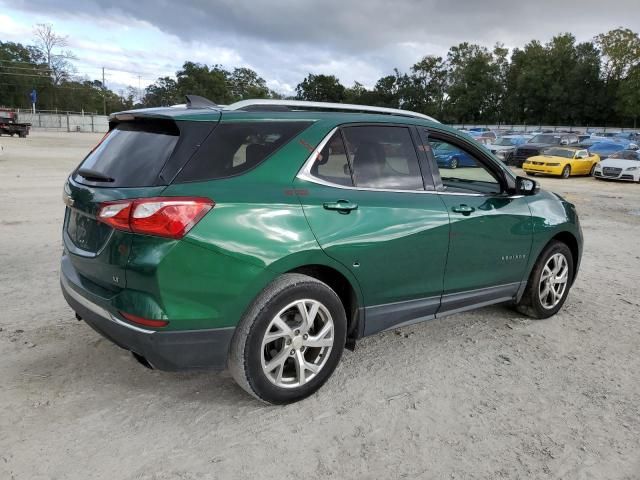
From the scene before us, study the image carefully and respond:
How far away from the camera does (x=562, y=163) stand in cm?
2233

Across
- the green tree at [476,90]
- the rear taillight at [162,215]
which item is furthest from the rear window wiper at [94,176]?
the green tree at [476,90]

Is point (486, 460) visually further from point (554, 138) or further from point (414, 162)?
point (554, 138)

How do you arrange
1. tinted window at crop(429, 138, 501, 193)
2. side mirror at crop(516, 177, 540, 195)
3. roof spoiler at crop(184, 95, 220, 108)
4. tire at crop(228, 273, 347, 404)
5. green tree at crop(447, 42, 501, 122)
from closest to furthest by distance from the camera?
1. tire at crop(228, 273, 347, 404)
2. roof spoiler at crop(184, 95, 220, 108)
3. tinted window at crop(429, 138, 501, 193)
4. side mirror at crop(516, 177, 540, 195)
5. green tree at crop(447, 42, 501, 122)

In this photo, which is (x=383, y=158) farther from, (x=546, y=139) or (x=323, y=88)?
(x=323, y=88)

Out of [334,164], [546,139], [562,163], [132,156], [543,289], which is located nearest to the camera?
[132,156]

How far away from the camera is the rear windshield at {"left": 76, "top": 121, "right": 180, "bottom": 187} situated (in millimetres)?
2773

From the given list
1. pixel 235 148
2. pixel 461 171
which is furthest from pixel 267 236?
pixel 461 171

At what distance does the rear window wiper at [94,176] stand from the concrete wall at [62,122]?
198 feet

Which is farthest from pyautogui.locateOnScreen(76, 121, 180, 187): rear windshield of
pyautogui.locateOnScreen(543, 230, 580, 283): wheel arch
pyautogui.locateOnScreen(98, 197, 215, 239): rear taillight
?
pyautogui.locateOnScreen(543, 230, 580, 283): wheel arch

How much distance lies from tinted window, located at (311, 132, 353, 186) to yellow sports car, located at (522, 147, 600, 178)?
Answer: 21435 millimetres

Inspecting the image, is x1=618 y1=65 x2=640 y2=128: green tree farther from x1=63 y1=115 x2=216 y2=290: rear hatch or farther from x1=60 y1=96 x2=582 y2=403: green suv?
x1=63 y1=115 x2=216 y2=290: rear hatch

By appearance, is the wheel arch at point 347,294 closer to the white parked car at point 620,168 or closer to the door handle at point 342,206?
the door handle at point 342,206

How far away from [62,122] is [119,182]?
6408cm

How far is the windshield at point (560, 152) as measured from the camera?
75.9 feet
